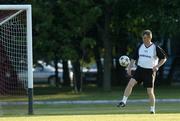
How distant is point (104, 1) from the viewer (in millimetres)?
31156

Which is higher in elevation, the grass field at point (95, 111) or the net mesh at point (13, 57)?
the net mesh at point (13, 57)

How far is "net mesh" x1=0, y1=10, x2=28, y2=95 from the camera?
24031 mm

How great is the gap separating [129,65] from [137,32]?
15553mm

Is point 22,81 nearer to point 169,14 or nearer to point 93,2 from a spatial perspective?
point 93,2

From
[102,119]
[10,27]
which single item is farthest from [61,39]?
[102,119]

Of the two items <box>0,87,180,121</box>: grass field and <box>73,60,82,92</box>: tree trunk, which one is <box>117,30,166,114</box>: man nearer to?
<box>0,87,180,121</box>: grass field

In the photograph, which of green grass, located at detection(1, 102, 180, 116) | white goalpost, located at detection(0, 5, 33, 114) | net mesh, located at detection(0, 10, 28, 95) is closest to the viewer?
green grass, located at detection(1, 102, 180, 116)

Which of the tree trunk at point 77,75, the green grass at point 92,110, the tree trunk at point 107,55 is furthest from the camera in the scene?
the tree trunk at point 77,75

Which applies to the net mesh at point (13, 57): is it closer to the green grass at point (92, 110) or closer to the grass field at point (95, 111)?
the grass field at point (95, 111)

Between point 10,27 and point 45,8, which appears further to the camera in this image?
point 45,8

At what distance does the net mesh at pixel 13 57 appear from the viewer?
78.8 feet

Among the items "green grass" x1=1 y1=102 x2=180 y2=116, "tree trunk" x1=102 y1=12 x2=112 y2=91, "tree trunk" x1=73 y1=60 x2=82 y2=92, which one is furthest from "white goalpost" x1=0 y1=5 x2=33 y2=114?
"tree trunk" x1=73 y1=60 x2=82 y2=92

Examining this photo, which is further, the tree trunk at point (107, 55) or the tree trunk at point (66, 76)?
the tree trunk at point (66, 76)

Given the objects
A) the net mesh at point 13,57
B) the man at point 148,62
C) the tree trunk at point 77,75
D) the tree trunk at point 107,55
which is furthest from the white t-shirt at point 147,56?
the tree trunk at point 77,75
